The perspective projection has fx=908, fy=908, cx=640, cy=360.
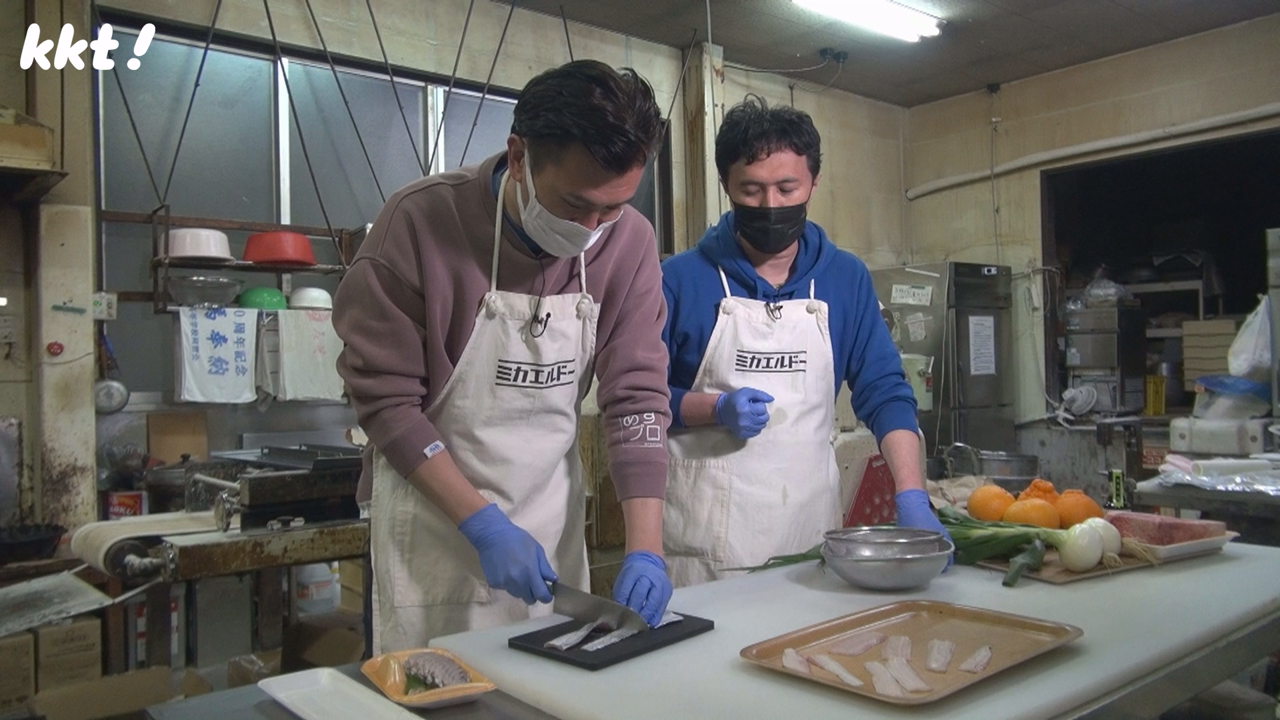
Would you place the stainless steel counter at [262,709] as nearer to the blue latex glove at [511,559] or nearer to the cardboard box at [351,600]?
the blue latex glove at [511,559]

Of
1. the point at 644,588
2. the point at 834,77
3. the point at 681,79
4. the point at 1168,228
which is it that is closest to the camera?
the point at 644,588

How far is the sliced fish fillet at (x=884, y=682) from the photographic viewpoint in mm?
994

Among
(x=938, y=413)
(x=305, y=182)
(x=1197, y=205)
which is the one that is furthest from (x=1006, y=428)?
(x=305, y=182)

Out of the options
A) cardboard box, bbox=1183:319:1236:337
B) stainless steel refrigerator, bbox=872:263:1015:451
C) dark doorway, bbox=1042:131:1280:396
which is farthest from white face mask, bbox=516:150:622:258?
dark doorway, bbox=1042:131:1280:396

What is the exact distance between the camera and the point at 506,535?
1.44 metres

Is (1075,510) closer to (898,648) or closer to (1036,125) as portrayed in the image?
(898,648)

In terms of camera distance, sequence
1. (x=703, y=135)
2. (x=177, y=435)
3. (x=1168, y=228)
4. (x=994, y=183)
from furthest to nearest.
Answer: (x=1168, y=228) < (x=994, y=183) < (x=703, y=135) < (x=177, y=435)

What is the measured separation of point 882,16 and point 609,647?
196 inches

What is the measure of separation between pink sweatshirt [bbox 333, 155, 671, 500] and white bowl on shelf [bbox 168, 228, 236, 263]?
2.62m

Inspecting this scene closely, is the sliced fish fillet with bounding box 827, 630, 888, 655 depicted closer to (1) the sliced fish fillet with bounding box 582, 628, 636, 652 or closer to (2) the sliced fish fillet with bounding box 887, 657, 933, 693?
(2) the sliced fish fillet with bounding box 887, 657, 933, 693

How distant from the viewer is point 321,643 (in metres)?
3.08

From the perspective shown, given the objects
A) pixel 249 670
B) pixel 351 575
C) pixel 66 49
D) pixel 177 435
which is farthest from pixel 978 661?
pixel 66 49

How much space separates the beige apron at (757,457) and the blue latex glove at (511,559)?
0.65 meters

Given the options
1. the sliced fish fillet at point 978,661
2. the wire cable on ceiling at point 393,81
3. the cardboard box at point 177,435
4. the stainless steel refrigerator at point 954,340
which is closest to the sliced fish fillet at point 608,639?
the sliced fish fillet at point 978,661
